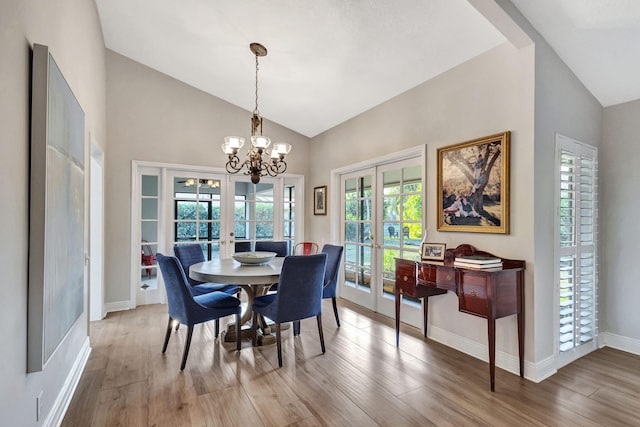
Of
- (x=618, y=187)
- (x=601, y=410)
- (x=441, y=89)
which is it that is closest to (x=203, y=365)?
(x=601, y=410)

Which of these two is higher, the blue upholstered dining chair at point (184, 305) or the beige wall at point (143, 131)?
the beige wall at point (143, 131)

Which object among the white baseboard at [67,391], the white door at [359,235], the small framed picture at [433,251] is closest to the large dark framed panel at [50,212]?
the white baseboard at [67,391]

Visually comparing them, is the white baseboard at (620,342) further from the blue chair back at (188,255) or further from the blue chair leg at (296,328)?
the blue chair back at (188,255)

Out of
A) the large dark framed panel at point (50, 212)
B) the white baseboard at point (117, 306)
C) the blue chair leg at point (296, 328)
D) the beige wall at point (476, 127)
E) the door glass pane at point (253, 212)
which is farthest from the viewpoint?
the door glass pane at point (253, 212)

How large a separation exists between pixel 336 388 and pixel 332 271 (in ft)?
4.65

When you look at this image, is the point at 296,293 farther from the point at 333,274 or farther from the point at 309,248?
the point at 309,248

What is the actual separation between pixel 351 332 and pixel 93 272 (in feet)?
9.84

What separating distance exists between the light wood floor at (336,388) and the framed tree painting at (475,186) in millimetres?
1153

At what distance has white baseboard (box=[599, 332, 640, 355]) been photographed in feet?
9.32

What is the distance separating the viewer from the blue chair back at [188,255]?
3.54 m

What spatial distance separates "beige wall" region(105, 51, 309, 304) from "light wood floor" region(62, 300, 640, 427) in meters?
1.31

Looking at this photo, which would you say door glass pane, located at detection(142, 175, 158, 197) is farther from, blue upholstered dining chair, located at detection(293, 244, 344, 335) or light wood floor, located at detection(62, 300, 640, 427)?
blue upholstered dining chair, located at detection(293, 244, 344, 335)

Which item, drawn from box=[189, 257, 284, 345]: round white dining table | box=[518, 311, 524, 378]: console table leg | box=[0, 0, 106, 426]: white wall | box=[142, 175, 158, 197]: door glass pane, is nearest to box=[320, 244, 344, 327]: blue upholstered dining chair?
box=[189, 257, 284, 345]: round white dining table

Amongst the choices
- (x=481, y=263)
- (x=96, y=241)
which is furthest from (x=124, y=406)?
(x=481, y=263)
